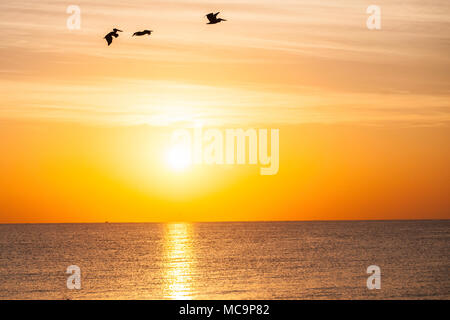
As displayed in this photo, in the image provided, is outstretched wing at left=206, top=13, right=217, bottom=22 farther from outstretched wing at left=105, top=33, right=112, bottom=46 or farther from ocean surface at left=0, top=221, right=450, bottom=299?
ocean surface at left=0, top=221, right=450, bottom=299

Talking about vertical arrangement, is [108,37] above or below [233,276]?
above

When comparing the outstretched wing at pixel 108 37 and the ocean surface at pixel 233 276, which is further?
the ocean surface at pixel 233 276

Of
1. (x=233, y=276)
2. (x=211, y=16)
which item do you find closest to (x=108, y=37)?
(x=211, y=16)

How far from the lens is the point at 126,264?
108062 millimetres

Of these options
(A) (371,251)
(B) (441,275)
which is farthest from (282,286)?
(A) (371,251)

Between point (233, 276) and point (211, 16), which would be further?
point (233, 276)

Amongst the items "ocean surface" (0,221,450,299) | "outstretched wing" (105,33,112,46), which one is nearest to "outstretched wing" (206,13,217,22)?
"outstretched wing" (105,33,112,46)

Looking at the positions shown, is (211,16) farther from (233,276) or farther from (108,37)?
(233,276)

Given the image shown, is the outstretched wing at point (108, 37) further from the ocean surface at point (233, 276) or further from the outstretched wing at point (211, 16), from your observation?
the ocean surface at point (233, 276)

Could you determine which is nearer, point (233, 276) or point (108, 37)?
point (108, 37)

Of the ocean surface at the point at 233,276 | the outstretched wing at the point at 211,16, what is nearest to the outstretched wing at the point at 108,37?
the outstretched wing at the point at 211,16
